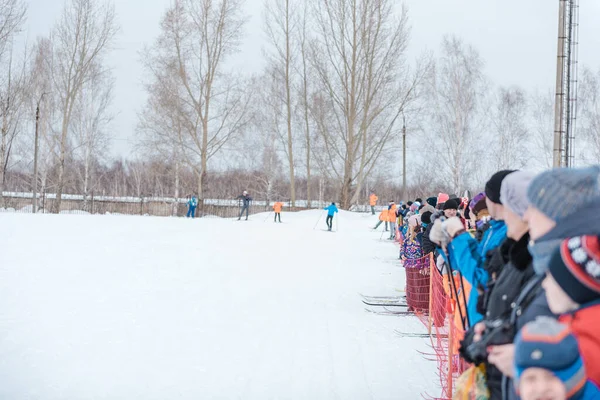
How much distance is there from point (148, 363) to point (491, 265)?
350cm

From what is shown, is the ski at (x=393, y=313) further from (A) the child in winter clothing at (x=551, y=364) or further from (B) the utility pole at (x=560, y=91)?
(A) the child in winter clothing at (x=551, y=364)

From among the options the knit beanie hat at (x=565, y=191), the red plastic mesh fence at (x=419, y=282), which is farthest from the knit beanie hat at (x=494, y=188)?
the red plastic mesh fence at (x=419, y=282)

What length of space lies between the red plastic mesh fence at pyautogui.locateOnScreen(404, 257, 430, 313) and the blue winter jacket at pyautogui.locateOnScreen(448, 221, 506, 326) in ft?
13.8

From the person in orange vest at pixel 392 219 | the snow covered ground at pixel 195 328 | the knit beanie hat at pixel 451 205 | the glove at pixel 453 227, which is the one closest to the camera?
the glove at pixel 453 227

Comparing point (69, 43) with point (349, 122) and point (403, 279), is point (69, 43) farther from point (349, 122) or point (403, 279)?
point (403, 279)

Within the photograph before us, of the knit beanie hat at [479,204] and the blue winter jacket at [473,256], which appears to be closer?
the blue winter jacket at [473,256]

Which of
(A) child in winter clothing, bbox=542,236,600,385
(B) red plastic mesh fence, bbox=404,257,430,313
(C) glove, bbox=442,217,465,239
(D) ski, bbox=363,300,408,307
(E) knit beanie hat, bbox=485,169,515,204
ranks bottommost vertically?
(D) ski, bbox=363,300,408,307

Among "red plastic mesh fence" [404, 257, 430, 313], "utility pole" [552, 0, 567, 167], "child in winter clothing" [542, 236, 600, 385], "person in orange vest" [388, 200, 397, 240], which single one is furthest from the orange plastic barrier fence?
"person in orange vest" [388, 200, 397, 240]

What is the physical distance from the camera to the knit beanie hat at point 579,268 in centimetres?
138

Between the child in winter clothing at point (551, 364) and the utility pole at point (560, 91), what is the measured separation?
23.0ft

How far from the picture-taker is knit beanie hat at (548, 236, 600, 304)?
1380 millimetres

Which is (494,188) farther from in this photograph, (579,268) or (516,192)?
(579,268)

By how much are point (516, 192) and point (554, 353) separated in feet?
3.46

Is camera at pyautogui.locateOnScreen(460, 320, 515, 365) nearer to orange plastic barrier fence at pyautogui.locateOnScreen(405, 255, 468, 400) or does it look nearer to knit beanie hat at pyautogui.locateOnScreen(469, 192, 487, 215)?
orange plastic barrier fence at pyautogui.locateOnScreen(405, 255, 468, 400)
